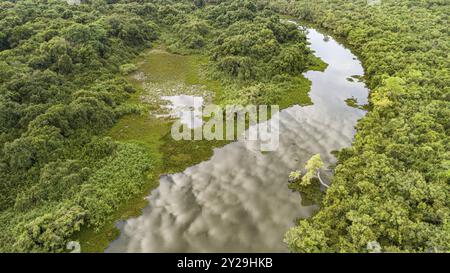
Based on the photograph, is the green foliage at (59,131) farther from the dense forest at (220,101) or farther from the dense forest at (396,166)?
the dense forest at (396,166)

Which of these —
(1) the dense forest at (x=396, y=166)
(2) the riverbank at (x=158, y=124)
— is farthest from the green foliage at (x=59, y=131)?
(1) the dense forest at (x=396, y=166)

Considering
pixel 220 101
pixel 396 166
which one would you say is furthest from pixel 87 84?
A: pixel 396 166

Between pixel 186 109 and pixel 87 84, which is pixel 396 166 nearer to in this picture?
pixel 186 109
